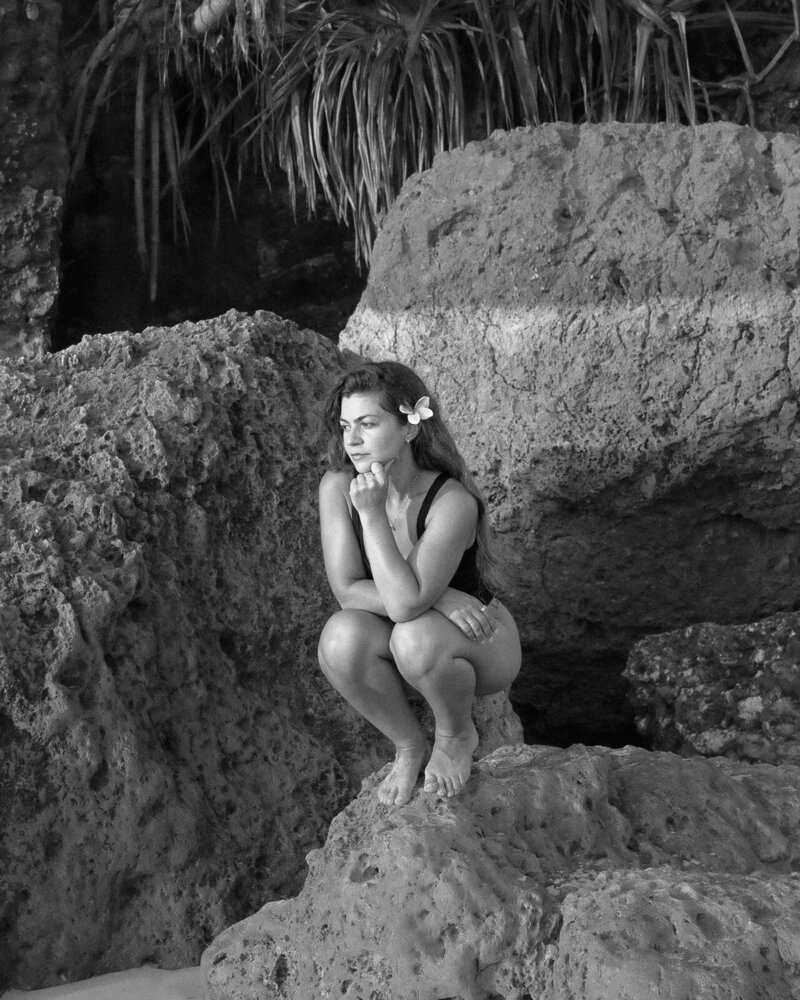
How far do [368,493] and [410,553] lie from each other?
14cm

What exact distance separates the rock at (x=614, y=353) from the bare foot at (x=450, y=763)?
1435 millimetres

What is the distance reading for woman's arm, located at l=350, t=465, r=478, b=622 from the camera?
220 centimetres

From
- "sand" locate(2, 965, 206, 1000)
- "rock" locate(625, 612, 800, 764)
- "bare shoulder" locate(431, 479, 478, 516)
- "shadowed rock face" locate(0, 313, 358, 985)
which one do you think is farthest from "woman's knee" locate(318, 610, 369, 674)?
"rock" locate(625, 612, 800, 764)

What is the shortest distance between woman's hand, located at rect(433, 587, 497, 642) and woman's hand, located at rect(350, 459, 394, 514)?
0.19 m

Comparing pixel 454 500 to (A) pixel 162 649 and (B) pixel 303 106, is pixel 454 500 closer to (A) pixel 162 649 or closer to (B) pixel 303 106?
(A) pixel 162 649

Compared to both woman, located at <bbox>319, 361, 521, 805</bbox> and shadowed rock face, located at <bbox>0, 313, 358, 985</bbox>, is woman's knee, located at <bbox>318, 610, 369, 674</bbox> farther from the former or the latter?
shadowed rock face, located at <bbox>0, 313, 358, 985</bbox>

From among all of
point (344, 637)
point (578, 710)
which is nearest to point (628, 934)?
point (344, 637)

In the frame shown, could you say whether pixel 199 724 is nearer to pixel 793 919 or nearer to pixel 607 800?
pixel 607 800

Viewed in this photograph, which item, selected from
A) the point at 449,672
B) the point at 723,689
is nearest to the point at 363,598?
the point at 449,672

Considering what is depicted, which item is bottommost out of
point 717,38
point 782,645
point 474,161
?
point 782,645

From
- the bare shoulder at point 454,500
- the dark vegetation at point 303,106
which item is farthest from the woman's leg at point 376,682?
the dark vegetation at point 303,106

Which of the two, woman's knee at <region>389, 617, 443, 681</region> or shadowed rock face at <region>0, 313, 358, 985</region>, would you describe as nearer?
woman's knee at <region>389, 617, 443, 681</region>

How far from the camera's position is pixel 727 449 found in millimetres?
3539

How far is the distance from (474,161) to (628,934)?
250 cm
